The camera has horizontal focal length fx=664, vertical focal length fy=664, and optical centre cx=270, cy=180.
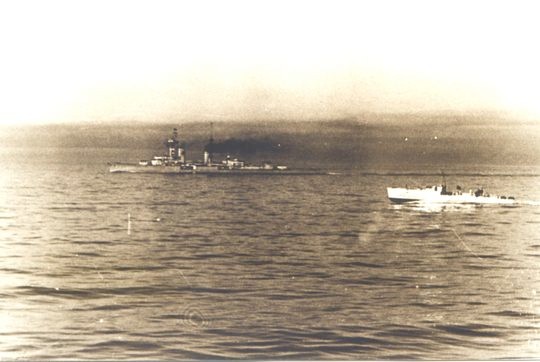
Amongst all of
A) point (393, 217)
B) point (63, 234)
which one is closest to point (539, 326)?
point (63, 234)

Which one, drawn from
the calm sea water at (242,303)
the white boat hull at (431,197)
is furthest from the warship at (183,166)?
the calm sea water at (242,303)

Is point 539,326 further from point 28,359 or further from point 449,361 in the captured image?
point 28,359

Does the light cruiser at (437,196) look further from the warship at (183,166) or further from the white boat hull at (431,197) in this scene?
the warship at (183,166)

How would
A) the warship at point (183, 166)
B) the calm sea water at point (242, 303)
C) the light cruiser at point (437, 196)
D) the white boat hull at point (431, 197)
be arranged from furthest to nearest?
the warship at point (183, 166) < the white boat hull at point (431, 197) < the light cruiser at point (437, 196) < the calm sea water at point (242, 303)

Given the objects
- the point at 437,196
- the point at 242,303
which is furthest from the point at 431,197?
the point at 242,303

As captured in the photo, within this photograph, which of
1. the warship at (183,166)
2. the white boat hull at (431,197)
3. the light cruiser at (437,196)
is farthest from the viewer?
the warship at (183,166)

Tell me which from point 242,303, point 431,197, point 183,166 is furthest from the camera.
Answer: point 183,166

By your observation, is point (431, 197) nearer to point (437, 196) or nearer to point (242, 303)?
point (437, 196)

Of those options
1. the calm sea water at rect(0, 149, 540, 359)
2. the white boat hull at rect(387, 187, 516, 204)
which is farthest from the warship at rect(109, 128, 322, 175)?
the calm sea water at rect(0, 149, 540, 359)

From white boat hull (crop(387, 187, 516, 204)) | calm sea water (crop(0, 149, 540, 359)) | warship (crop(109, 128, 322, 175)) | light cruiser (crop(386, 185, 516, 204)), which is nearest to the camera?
calm sea water (crop(0, 149, 540, 359))

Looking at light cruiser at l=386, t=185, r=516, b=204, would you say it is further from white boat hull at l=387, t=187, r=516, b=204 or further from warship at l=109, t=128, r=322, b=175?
warship at l=109, t=128, r=322, b=175

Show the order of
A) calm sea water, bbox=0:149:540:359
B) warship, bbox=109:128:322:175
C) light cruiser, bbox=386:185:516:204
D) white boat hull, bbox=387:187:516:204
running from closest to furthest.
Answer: calm sea water, bbox=0:149:540:359, light cruiser, bbox=386:185:516:204, white boat hull, bbox=387:187:516:204, warship, bbox=109:128:322:175
